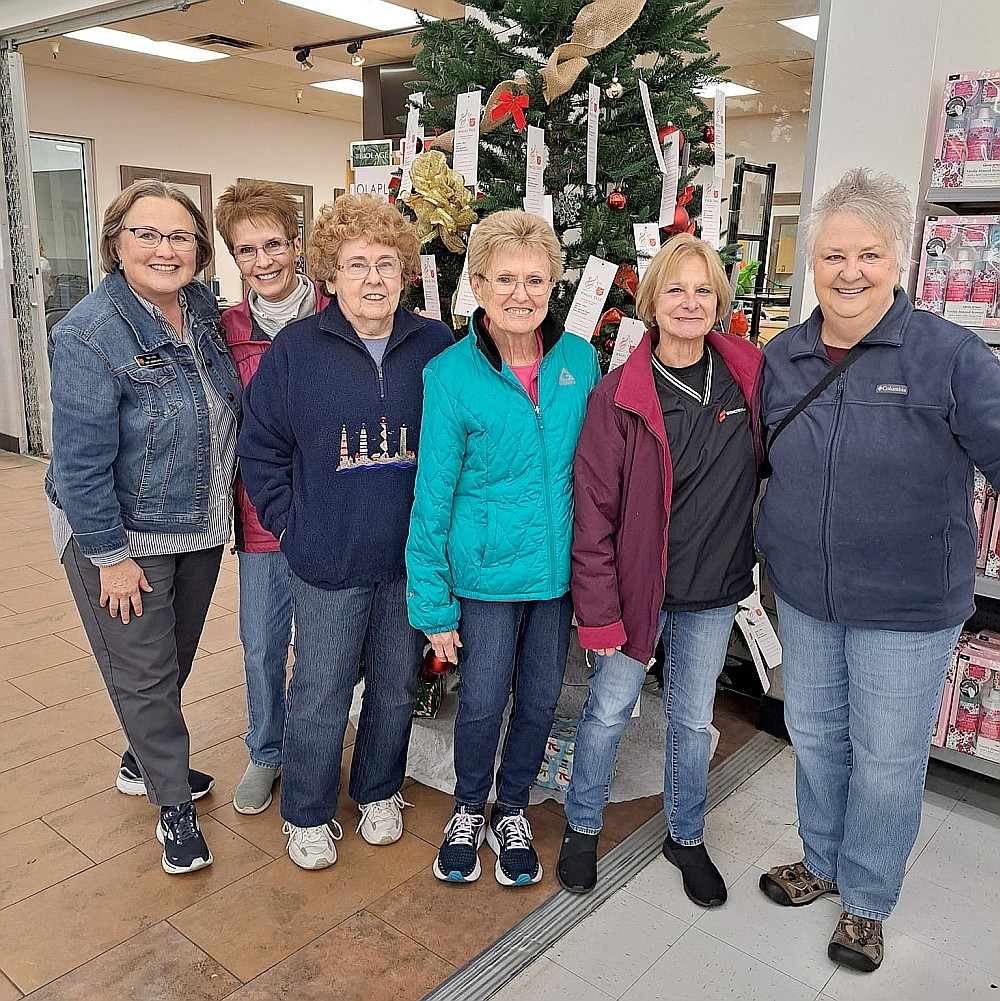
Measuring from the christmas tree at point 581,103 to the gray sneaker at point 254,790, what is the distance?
1463 mm

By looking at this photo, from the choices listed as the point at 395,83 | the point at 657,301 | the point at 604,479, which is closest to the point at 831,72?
the point at 657,301

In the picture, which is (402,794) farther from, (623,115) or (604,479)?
(623,115)

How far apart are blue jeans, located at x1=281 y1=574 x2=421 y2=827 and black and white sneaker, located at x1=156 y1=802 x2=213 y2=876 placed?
22 cm

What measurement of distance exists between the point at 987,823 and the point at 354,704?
190 centimetres

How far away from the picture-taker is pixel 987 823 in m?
2.50

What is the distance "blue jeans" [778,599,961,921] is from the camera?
6.03 feet

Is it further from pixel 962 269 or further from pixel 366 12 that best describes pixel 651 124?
pixel 366 12

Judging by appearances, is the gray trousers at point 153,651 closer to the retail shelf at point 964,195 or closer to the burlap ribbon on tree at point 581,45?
the burlap ribbon on tree at point 581,45

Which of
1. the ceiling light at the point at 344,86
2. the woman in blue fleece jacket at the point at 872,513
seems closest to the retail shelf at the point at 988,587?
the woman in blue fleece jacket at the point at 872,513

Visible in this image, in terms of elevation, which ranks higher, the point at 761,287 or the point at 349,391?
the point at 761,287

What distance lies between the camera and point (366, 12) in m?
5.66

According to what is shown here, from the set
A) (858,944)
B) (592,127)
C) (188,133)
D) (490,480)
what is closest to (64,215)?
(188,133)

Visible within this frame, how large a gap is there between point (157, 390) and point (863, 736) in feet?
5.45

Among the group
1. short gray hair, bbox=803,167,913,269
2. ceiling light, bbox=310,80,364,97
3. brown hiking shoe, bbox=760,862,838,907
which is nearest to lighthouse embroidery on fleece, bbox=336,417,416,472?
short gray hair, bbox=803,167,913,269
